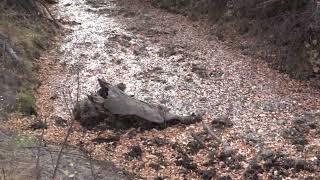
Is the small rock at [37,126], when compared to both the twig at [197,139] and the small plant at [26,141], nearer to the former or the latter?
the small plant at [26,141]

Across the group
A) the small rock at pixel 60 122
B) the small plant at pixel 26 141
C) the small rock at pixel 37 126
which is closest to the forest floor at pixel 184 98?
the small rock at pixel 60 122

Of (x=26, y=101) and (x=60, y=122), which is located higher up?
(x=26, y=101)

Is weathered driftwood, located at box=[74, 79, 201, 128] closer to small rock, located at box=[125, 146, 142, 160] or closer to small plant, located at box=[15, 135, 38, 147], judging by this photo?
small rock, located at box=[125, 146, 142, 160]

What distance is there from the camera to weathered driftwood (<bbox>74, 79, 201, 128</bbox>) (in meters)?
11.8

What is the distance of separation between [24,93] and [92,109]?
2.23 metres

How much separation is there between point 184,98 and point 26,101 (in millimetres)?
4224

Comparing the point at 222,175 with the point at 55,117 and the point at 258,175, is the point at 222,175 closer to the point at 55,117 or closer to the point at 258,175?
the point at 258,175

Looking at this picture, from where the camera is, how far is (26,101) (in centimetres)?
1267

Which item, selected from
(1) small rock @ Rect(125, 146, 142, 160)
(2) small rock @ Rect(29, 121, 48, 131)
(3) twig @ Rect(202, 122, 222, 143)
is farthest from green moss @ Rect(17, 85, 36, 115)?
(3) twig @ Rect(202, 122, 222, 143)

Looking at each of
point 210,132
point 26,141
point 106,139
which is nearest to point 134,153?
point 106,139

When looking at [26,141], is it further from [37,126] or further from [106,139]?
[106,139]

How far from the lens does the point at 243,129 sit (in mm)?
11523

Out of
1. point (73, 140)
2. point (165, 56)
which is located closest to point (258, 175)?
point (73, 140)

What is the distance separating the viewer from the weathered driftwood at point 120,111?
1184 cm
